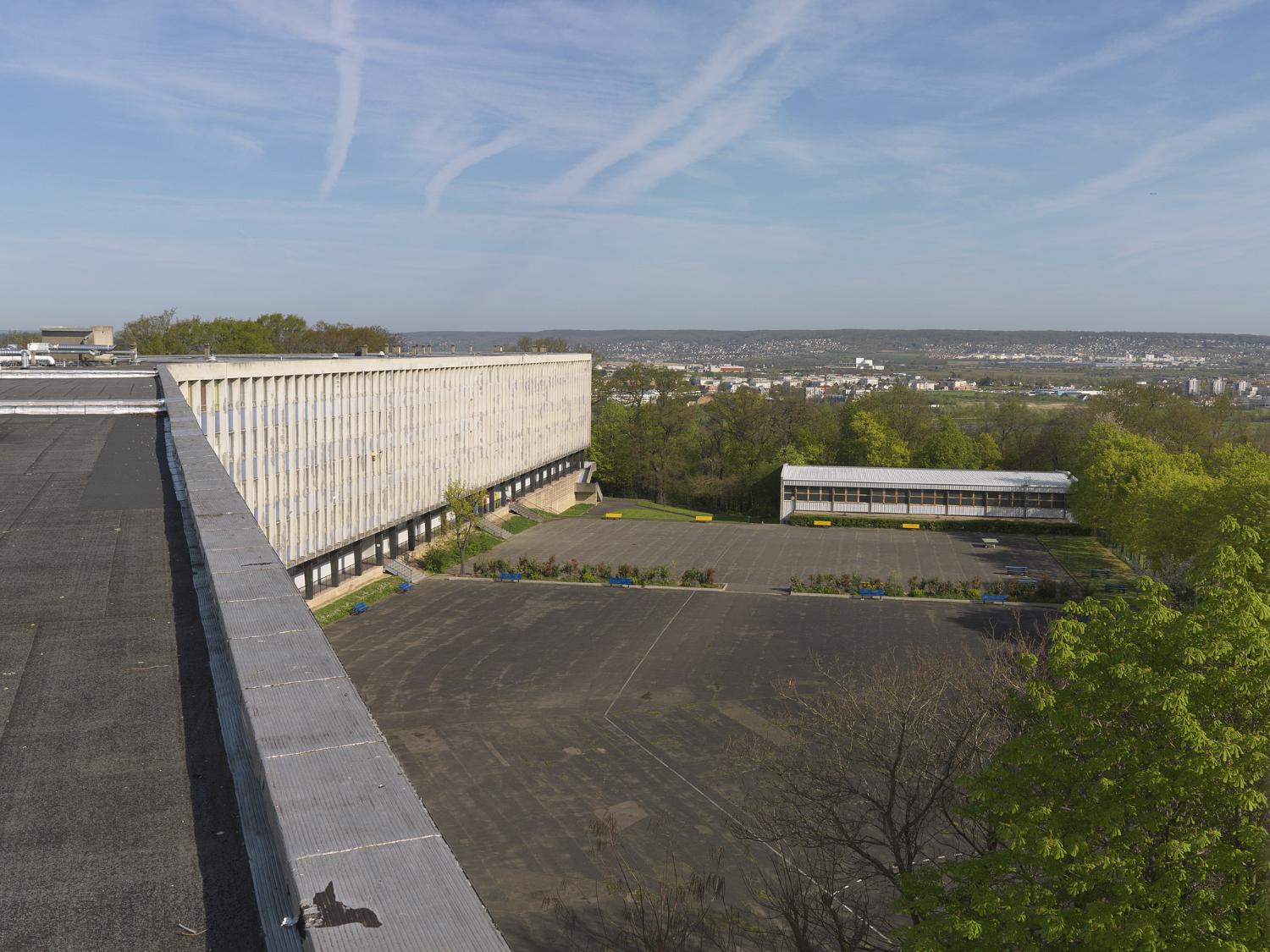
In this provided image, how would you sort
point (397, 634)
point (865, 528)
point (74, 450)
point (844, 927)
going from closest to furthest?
point (74, 450) → point (844, 927) → point (397, 634) → point (865, 528)

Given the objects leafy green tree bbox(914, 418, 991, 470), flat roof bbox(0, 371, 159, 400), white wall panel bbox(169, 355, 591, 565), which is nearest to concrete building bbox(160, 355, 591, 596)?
white wall panel bbox(169, 355, 591, 565)

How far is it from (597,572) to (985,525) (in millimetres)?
24137

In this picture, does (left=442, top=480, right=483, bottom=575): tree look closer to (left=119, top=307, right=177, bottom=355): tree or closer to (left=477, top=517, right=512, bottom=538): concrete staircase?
(left=477, top=517, right=512, bottom=538): concrete staircase

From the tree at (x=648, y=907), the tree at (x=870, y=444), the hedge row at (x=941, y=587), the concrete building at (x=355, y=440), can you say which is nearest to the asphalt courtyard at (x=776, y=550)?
the hedge row at (x=941, y=587)

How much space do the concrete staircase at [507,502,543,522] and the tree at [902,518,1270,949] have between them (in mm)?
44013

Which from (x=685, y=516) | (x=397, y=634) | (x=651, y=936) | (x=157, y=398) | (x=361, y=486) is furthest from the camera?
(x=685, y=516)

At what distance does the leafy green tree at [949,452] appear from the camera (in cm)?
6319

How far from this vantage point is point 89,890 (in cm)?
337

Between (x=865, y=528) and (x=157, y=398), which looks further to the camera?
(x=865, y=528)

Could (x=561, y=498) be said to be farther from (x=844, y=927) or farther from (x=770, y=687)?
(x=844, y=927)

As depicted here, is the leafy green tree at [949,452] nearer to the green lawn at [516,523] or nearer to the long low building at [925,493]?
the long low building at [925,493]

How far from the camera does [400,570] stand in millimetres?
37969

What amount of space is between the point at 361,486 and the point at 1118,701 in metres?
30.1

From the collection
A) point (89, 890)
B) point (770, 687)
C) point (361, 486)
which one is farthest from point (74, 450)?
point (361, 486)
